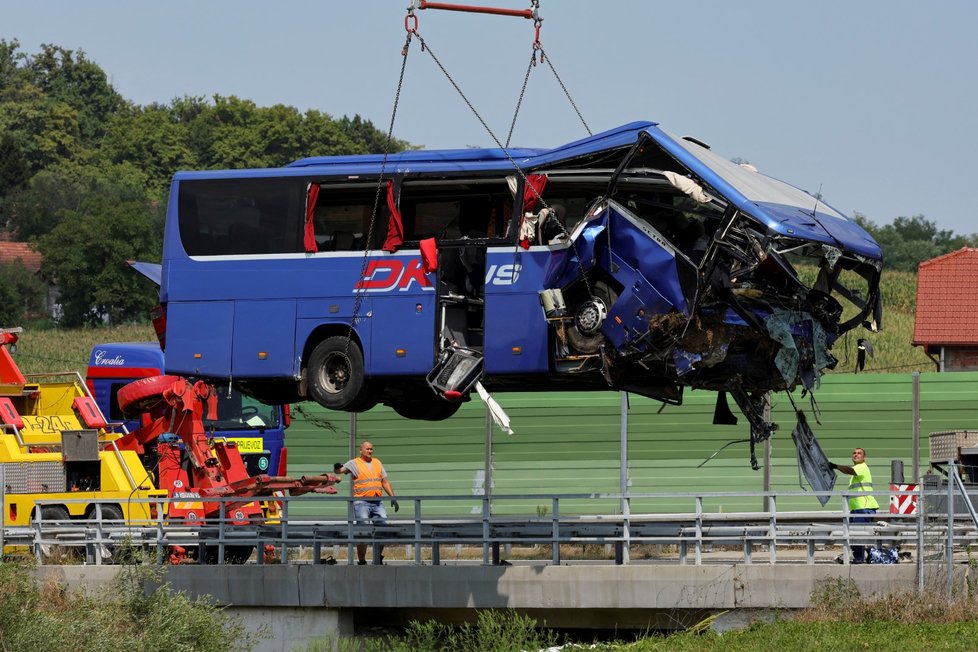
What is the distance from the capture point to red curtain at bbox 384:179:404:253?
20062 millimetres

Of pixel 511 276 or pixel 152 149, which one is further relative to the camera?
pixel 152 149

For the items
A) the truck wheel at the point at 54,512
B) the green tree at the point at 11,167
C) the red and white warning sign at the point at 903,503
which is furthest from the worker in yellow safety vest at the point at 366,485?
the green tree at the point at 11,167

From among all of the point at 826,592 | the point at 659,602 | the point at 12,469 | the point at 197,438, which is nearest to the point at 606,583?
the point at 659,602

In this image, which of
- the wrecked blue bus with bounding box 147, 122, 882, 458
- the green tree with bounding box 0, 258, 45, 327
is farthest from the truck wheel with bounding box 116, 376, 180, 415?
the green tree with bounding box 0, 258, 45, 327

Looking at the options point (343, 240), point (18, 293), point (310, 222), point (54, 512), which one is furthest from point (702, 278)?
point (18, 293)

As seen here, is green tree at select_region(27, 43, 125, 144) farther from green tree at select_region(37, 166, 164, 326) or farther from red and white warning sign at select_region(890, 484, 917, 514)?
red and white warning sign at select_region(890, 484, 917, 514)

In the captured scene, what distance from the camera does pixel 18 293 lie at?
8175 centimetres

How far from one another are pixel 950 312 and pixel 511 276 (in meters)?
22.7

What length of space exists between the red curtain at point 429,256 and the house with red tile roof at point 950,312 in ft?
68.8

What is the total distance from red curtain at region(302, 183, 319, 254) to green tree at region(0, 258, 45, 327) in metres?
61.5

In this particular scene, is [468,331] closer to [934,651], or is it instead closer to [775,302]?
[775,302]

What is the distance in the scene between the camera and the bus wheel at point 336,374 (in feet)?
67.0

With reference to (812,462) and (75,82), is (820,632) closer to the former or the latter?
(812,462)

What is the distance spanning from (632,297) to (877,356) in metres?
27.9
